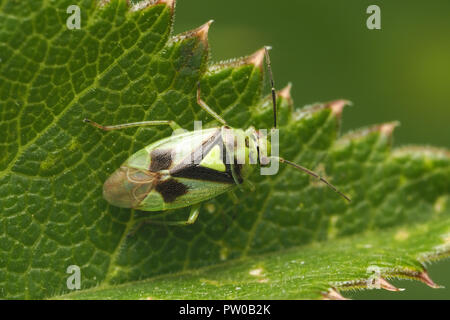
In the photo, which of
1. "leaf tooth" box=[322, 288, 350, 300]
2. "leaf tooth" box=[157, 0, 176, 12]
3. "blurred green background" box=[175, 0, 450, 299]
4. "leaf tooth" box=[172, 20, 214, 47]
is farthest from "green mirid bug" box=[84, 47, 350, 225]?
"blurred green background" box=[175, 0, 450, 299]

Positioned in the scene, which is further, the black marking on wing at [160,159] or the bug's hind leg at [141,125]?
the black marking on wing at [160,159]

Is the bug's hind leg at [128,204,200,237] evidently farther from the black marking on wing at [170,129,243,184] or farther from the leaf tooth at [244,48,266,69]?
the leaf tooth at [244,48,266,69]

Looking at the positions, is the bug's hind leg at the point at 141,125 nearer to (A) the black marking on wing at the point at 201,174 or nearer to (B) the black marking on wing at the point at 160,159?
(B) the black marking on wing at the point at 160,159

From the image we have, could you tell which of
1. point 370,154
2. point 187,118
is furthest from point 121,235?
point 370,154

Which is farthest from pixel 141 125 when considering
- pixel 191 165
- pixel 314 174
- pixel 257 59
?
pixel 314 174

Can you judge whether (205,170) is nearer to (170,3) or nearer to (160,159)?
(160,159)

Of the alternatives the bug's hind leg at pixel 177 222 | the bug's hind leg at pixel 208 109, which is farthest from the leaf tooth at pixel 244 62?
the bug's hind leg at pixel 177 222

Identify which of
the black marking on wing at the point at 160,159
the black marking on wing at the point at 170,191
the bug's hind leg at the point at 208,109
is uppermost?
the bug's hind leg at the point at 208,109
